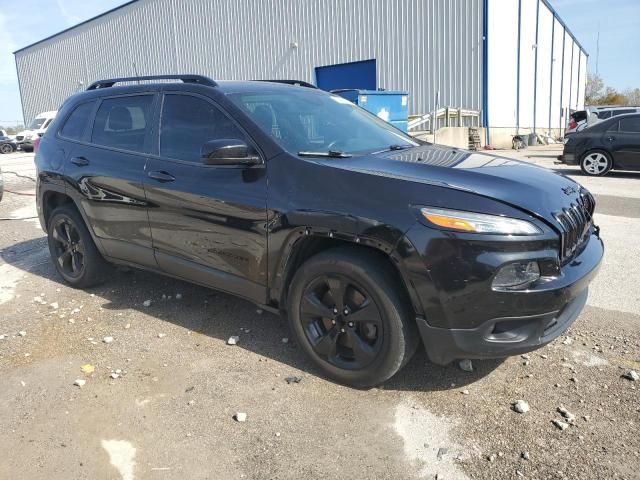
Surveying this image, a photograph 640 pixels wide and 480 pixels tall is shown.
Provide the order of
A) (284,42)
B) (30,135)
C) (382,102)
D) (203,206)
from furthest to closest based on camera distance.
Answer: (30,135) → (284,42) → (382,102) → (203,206)

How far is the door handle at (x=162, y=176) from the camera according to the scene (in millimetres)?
3723

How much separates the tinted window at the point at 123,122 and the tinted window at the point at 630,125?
1142cm

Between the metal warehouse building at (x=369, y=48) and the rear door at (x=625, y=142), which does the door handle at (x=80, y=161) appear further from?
the metal warehouse building at (x=369, y=48)

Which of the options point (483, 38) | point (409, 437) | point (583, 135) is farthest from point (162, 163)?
point (483, 38)

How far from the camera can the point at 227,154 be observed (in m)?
3.15

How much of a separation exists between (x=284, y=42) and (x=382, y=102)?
1316cm

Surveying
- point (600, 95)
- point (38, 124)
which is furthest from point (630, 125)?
point (600, 95)

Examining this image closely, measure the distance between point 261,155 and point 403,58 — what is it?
833 inches

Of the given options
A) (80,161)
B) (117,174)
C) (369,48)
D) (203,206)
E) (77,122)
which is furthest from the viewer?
(369,48)

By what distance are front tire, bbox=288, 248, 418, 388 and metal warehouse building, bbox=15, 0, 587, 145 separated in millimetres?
20355

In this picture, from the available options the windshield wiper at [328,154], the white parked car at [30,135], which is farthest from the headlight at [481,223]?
the white parked car at [30,135]

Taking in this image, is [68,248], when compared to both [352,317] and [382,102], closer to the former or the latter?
[352,317]

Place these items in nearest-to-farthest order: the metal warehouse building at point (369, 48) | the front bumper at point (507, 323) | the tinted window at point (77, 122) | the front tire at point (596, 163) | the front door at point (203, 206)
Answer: the front bumper at point (507, 323), the front door at point (203, 206), the tinted window at point (77, 122), the front tire at point (596, 163), the metal warehouse building at point (369, 48)

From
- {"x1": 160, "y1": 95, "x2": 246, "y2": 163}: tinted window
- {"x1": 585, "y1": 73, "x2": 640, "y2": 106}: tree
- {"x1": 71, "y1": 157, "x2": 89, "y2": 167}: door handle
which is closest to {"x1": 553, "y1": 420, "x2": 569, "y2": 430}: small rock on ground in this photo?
{"x1": 160, "y1": 95, "x2": 246, "y2": 163}: tinted window
